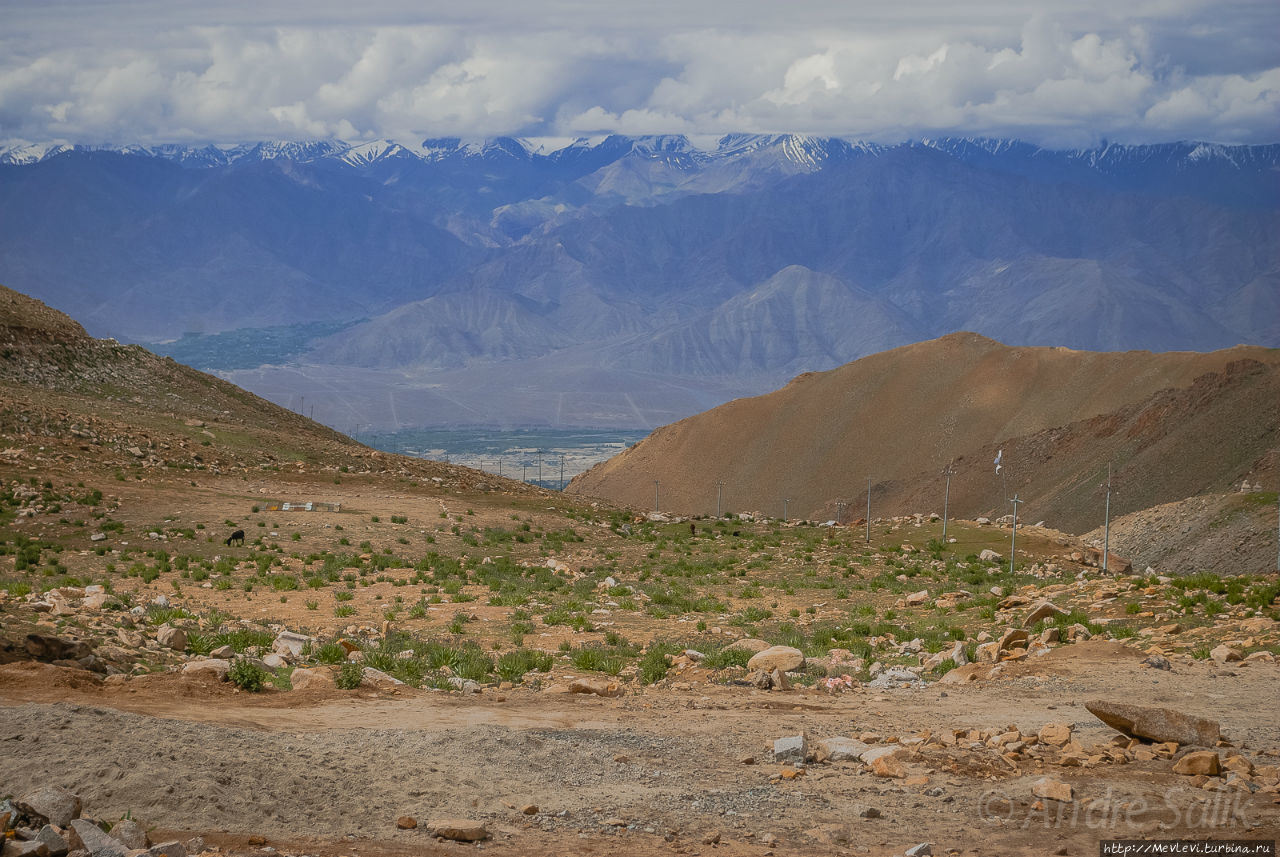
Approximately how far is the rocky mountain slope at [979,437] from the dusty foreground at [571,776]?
201 ft

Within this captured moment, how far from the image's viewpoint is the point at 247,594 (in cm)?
2784

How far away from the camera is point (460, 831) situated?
1139cm

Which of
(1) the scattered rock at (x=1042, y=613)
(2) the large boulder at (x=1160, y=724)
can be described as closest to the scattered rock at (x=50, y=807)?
(2) the large boulder at (x=1160, y=724)

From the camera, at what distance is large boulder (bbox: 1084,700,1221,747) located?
1425 centimetres

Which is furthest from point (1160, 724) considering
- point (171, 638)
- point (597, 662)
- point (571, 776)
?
point (171, 638)

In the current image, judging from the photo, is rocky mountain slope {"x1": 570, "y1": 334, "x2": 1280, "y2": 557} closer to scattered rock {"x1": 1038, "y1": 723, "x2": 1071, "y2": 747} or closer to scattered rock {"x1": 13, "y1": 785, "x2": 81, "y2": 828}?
scattered rock {"x1": 1038, "y1": 723, "x2": 1071, "y2": 747}

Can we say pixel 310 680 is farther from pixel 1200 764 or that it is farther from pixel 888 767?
pixel 1200 764

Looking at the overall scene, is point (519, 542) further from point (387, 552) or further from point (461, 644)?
point (461, 644)

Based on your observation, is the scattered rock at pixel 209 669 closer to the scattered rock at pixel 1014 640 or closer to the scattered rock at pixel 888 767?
the scattered rock at pixel 888 767

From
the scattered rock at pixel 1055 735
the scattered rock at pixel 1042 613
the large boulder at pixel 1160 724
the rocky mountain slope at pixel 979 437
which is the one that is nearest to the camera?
the large boulder at pixel 1160 724

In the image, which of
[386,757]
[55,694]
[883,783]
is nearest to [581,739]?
[386,757]

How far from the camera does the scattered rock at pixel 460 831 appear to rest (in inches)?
449

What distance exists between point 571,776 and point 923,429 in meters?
121

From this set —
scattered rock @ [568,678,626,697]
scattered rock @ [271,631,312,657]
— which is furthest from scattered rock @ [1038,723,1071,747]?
scattered rock @ [271,631,312,657]
